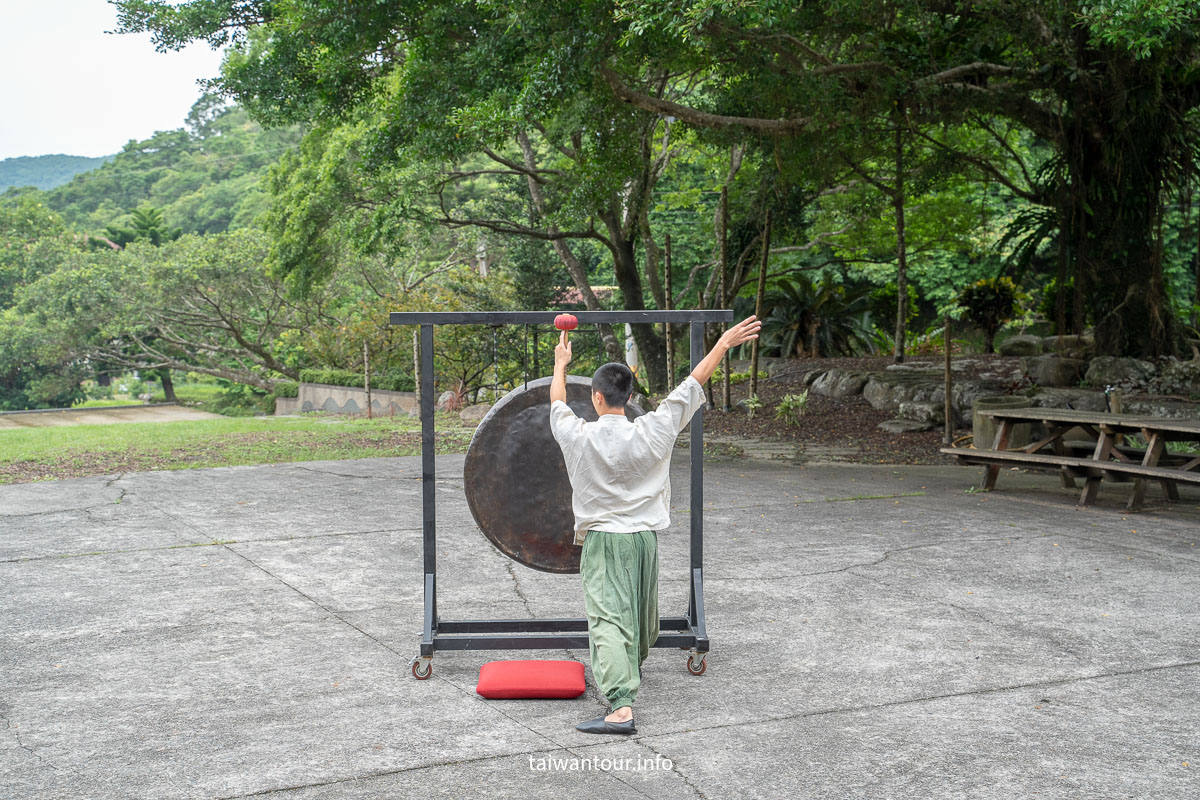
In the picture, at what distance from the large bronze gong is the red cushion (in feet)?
1.65

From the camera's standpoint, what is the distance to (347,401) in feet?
88.5

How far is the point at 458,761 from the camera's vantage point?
A: 3656 mm

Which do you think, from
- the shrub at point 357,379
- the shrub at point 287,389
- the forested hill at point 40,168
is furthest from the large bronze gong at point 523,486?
the forested hill at point 40,168

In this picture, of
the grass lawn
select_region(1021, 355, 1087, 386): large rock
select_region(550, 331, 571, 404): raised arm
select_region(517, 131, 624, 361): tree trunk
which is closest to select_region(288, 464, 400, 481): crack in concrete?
the grass lawn

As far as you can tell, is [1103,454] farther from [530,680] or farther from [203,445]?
[203,445]

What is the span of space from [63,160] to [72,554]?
138 metres

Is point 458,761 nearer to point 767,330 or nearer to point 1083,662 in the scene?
point 1083,662

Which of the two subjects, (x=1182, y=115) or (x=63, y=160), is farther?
(x=63, y=160)

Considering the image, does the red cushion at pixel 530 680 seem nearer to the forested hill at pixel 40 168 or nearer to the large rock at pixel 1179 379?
the large rock at pixel 1179 379

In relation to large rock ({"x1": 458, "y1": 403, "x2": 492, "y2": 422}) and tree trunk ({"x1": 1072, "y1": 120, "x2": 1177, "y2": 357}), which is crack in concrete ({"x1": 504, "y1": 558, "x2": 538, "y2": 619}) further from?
large rock ({"x1": 458, "y1": 403, "x2": 492, "y2": 422})

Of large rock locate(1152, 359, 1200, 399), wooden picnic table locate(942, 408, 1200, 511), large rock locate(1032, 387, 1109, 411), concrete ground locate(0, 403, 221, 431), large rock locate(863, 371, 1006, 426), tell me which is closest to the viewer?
wooden picnic table locate(942, 408, 1200, 511)

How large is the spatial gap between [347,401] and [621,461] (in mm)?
23860

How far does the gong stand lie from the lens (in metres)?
4.65

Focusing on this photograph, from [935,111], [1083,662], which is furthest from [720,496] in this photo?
[935,111]
